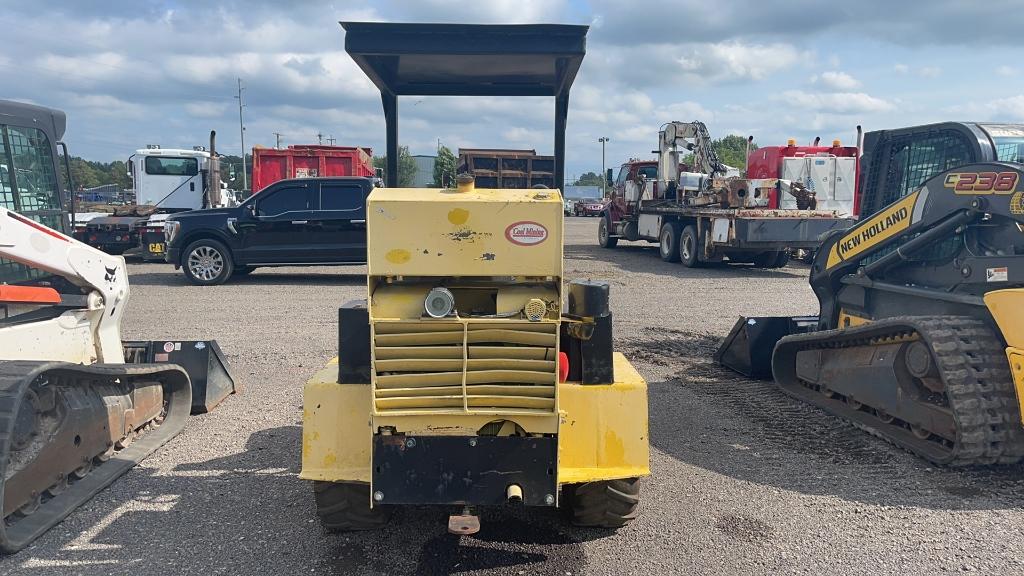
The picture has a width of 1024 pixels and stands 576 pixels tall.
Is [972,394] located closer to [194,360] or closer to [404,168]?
[404,168]

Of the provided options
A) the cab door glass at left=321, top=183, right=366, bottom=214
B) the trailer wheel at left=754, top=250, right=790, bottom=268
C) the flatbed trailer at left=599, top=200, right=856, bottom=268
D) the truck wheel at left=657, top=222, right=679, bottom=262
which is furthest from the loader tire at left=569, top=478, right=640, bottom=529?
the truck wheel at left=657, top=222, right=679, bottom=262

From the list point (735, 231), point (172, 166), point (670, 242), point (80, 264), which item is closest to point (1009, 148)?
point (80, 264)

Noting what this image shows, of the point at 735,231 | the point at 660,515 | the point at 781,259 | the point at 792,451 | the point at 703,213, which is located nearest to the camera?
the point at 660,515

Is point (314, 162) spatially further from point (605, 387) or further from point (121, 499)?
point (605, 387)

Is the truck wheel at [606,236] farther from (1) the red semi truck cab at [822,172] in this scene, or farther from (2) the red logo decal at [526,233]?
(2) the red logo decal at [526,233]

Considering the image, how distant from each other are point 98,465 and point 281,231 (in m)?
8.83

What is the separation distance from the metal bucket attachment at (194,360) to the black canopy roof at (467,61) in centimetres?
250

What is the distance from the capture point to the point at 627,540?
3982 mm

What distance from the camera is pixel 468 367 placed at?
3.38 meters

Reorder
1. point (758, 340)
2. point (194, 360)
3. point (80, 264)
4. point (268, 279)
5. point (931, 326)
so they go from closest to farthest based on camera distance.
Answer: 1. point (931, 326)
2. point (80, 264)
3. point (194, 360)
4. point (758, 340)
5. point (268, 279)

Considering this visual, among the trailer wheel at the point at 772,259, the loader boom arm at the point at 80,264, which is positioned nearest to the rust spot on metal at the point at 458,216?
the loader boom arm at the point at 80,264

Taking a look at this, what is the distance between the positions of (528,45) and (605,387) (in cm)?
188

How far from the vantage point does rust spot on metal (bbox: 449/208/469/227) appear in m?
3.40

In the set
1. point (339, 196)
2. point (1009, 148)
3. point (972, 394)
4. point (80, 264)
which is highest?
point (1009, 148)
